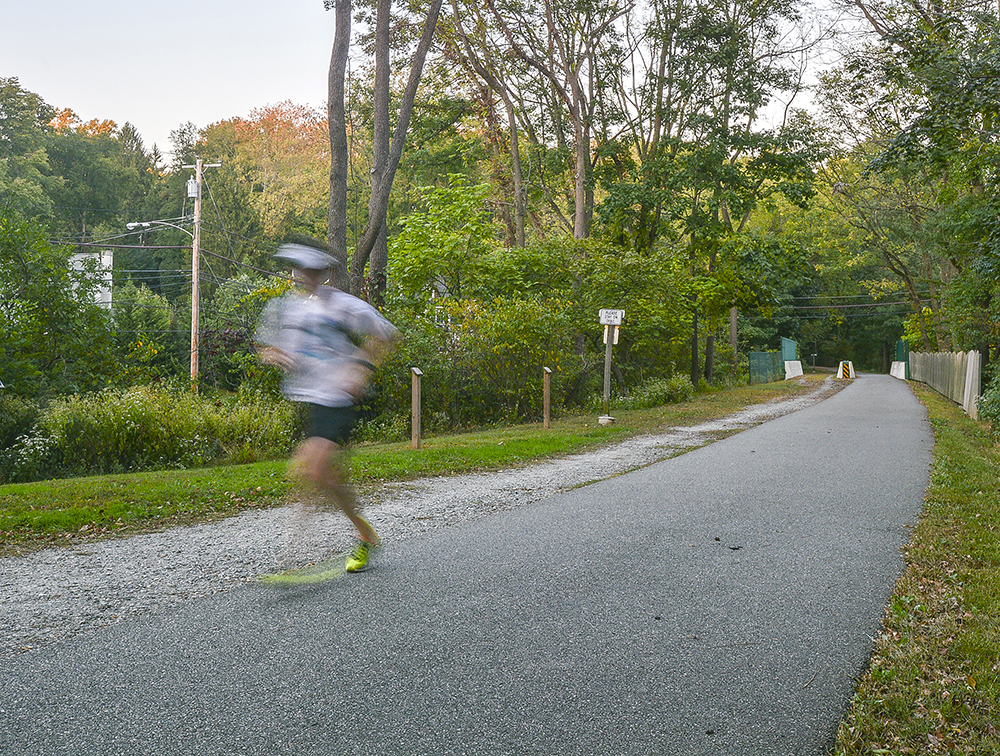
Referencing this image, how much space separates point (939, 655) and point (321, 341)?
368cm

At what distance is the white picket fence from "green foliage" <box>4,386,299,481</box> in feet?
54.1

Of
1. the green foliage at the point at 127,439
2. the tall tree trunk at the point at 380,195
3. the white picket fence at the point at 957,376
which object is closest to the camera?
the green foliage at the point at 127,439

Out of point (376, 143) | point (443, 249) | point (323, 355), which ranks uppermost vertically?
point (376, 143)

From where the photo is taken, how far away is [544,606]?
433 centimetres

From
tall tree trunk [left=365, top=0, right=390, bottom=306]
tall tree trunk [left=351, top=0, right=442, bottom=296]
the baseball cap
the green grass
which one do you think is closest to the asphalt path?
the baseball cap

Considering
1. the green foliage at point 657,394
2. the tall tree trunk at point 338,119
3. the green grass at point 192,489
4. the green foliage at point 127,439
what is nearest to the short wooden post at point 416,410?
the green grass at point 192,489

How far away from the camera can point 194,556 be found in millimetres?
5445

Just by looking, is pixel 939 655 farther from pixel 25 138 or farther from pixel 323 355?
pixel 25 138

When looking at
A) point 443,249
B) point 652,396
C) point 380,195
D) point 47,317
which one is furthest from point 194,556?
point 652,396

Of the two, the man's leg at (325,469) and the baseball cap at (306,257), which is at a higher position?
the baseball cap at (306,257)

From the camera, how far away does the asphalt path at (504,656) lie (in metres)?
2.90

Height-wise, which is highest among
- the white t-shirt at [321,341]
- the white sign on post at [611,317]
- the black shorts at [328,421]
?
the white sign on post at [611,317]

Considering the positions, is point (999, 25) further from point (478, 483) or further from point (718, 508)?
point (478, 483)

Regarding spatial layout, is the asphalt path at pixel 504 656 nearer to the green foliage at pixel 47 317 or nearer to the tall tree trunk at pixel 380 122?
the green foliage at pixel 47 317
